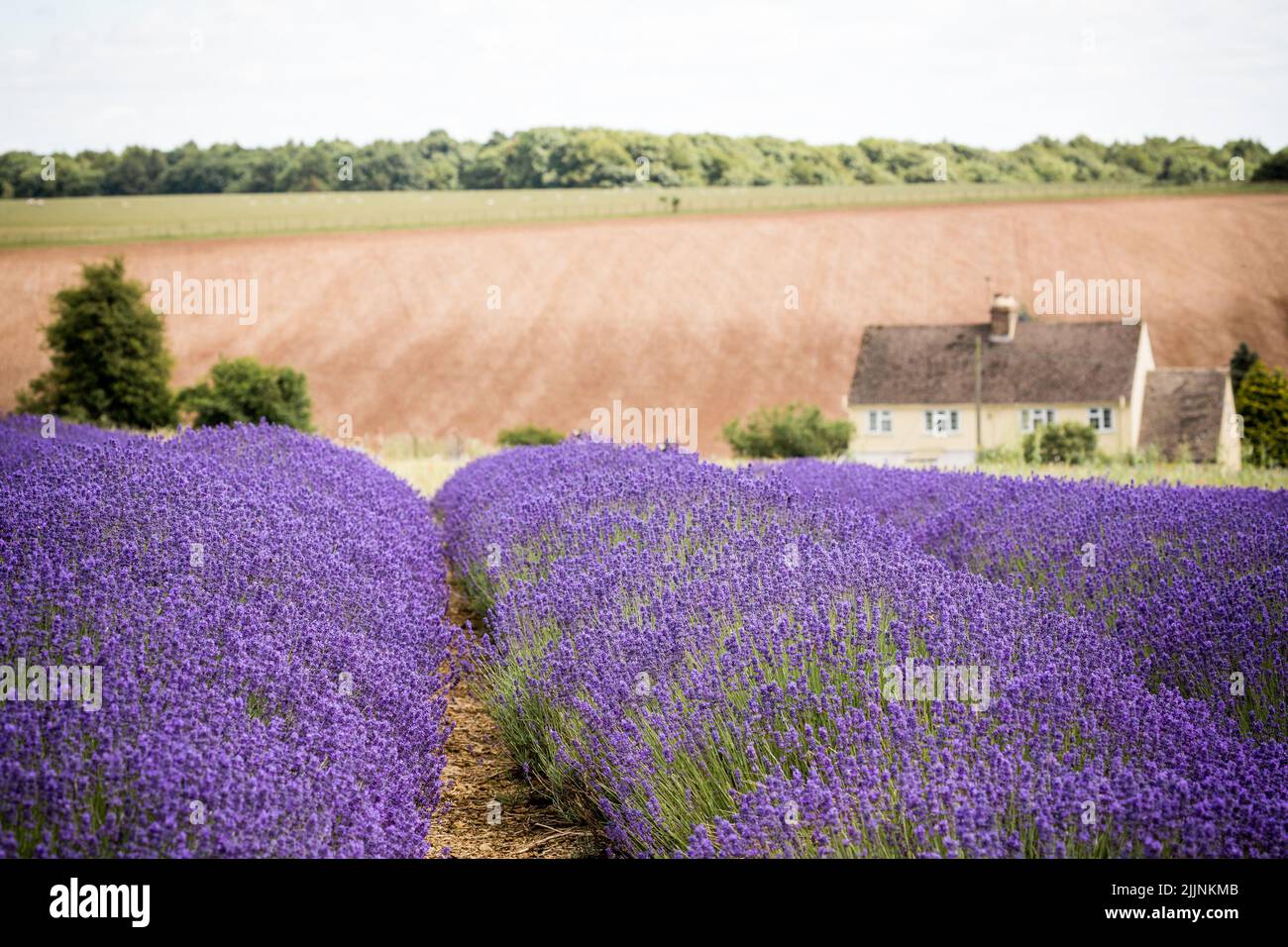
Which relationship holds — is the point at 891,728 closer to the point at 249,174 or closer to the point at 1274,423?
the point at 1274,423

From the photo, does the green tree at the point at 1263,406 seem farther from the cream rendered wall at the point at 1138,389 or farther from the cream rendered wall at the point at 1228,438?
the cream rendered wall at the point at 1138,389

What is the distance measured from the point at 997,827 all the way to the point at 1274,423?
26110 millimetres

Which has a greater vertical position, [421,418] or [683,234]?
[683,234]

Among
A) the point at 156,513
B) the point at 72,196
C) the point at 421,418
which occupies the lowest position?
the point at 421,418

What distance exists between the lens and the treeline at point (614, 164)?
3153cm

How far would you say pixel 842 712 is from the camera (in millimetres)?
3160

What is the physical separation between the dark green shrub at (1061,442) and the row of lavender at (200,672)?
64.4ft

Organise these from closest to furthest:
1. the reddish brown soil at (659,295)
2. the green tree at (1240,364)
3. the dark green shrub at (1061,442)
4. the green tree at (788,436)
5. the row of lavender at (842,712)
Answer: the row of lavender at (842,712), the dark green shrub at (1061,442), the green tree at (788,436), the green tree at (1240,364), the reddish brown soil at (659,295)

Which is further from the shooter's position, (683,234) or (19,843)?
(683,234)

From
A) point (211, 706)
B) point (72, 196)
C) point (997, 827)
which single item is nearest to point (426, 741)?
point (211, 706)

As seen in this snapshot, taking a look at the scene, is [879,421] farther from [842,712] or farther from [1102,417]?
[842,712]

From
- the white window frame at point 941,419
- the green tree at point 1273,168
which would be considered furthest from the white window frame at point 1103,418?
the green tree at point 1273,168

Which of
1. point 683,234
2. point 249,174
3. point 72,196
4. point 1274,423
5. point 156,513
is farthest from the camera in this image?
point 683,234

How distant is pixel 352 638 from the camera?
12.1 feet
